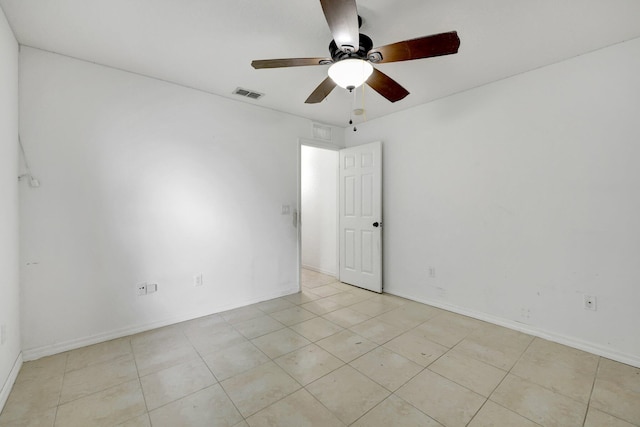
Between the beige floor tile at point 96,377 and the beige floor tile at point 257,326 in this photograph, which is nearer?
the beige floor tile at point 96,377

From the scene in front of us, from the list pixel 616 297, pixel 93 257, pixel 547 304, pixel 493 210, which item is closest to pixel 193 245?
pixel 93 257

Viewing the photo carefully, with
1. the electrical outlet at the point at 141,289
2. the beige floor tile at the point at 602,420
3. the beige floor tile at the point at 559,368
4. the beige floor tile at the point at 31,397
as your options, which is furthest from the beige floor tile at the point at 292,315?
the beige floor tile at the point at 602,420

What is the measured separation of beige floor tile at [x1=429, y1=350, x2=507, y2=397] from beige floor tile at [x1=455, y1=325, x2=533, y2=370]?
0.31 feet

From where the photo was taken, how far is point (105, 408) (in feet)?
5.50

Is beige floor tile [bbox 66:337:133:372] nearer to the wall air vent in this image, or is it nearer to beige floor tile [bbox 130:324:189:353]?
beige floor tile [bbox 130:324:189:353]

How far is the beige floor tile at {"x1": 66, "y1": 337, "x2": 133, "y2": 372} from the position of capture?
2.14 metres

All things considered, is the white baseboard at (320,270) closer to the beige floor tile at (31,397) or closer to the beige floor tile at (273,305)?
the beige floor tile at (273,305)

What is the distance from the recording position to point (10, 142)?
1.95m

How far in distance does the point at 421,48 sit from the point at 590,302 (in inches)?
98.0

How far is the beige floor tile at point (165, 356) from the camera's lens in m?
2.10

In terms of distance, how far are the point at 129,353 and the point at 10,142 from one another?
1.80m

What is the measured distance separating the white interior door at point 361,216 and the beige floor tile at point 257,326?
158 centimetres

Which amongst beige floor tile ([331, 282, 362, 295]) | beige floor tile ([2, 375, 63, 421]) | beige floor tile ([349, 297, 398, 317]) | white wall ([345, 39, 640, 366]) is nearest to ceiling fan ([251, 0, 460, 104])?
white wall ([345, 39, 640, 366])

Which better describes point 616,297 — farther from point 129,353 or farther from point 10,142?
point 10,142
